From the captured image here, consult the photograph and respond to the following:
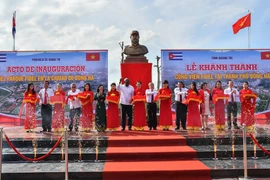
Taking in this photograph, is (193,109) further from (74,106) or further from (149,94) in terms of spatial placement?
(74,106)

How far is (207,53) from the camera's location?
11.4 m

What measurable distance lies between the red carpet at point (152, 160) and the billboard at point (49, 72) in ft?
17.8

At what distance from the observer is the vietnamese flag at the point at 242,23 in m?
13.0

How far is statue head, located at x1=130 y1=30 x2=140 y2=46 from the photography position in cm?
1020

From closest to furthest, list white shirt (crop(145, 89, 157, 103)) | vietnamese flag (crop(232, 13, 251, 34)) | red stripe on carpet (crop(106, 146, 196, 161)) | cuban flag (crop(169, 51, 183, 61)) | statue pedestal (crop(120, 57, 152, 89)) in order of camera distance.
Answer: red stripe on carpet (crop(106, 146, 196, 161)) < white shirt (crop(145, 89, 157, 103)) < statue pedestal (crop(120, 57, 152, 89)) < cuban flag (crop(169, 51, 183, 61)) < vietnamese flag (crop(232, 13, 251, 34))

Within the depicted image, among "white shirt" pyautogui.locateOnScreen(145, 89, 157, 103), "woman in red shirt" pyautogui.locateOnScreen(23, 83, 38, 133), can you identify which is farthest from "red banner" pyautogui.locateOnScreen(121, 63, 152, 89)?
"woman in red shirt" pyautogui.locateOnScreen(23, 83, 38, 133)

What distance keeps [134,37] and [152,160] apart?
5768 millimetres

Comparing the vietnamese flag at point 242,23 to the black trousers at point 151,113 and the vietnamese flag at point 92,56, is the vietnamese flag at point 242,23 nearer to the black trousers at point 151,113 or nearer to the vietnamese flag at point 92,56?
the vietnamese flag at point 92,56

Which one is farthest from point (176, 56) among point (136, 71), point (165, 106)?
point (165, 106)

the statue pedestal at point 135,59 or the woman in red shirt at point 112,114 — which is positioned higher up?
the statue pedestal at point 135,59

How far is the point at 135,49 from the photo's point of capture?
10266mm

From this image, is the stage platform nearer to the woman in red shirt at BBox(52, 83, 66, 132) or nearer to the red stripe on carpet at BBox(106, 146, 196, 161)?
the red stripe on carpet at BBox(106, 146, 196, 161)

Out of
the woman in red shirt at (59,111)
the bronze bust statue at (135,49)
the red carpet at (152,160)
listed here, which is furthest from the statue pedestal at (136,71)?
the red carpet at (152,160)

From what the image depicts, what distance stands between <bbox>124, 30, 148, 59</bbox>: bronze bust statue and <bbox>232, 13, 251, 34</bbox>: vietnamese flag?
5.43 m
